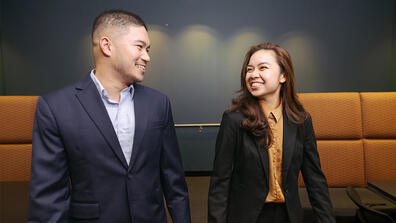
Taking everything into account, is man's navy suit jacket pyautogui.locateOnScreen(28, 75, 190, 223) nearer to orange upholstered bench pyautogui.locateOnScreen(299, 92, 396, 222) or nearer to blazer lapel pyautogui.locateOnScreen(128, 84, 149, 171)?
blazer lapel pyautogui.locateOnScreen(128, 84, 149, 171)

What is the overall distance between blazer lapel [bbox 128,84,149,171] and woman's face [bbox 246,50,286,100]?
0.64 meters

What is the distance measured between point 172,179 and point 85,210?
410 mm

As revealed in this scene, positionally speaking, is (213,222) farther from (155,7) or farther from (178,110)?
(155,7)

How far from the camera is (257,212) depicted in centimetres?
129

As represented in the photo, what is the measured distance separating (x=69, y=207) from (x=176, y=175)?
492 millimetres

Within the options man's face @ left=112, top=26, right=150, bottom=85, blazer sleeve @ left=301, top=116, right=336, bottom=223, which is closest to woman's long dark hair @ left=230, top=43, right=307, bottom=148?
blazer sleeve @ left=301, top=116, right=336, bottom=223

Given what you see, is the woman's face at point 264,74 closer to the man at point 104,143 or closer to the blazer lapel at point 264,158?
the blazer lapel at point 264,158

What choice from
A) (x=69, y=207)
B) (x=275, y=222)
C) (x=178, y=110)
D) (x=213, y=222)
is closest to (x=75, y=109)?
(x=69, y=207)

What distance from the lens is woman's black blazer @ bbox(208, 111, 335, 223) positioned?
132 centimetres

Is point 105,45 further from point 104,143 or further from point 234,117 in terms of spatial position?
point 234,117

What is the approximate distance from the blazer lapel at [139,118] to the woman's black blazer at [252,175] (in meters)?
0.52

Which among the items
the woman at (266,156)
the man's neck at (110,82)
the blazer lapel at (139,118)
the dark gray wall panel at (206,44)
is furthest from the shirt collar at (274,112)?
the dark gray wall panel at (206,44)

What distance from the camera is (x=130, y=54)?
107 centimetres

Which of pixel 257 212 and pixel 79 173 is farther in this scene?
pixel 257 212
